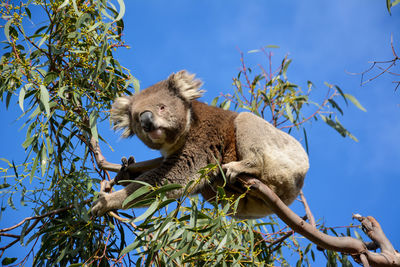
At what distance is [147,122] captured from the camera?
134 inches

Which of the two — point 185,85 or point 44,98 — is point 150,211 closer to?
point 44,98

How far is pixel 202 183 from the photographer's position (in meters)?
3.21

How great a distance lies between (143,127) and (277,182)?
116cm

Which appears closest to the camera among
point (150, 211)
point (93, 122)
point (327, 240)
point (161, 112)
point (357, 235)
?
point (150, 211)

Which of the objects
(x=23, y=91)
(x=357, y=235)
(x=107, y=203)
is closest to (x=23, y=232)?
(x=107, y=203)

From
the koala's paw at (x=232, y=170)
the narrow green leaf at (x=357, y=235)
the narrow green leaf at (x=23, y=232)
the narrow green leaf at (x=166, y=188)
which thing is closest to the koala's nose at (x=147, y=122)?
the koala's paw at (x=232, y=170)

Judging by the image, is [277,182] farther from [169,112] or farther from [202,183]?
[169,112]

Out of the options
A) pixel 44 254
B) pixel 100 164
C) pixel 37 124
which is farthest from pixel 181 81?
pixel 44 254

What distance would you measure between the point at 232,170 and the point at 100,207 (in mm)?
1010

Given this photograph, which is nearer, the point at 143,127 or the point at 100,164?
the point at 143,127

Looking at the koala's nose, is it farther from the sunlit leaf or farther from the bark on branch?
the sunlit leaf

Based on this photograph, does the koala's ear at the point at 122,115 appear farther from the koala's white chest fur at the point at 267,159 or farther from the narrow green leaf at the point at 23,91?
the koala's white chest fur at the point at 267,159

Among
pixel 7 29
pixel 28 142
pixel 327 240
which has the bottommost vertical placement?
pixel 327 240

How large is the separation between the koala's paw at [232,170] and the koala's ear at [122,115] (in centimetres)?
116
